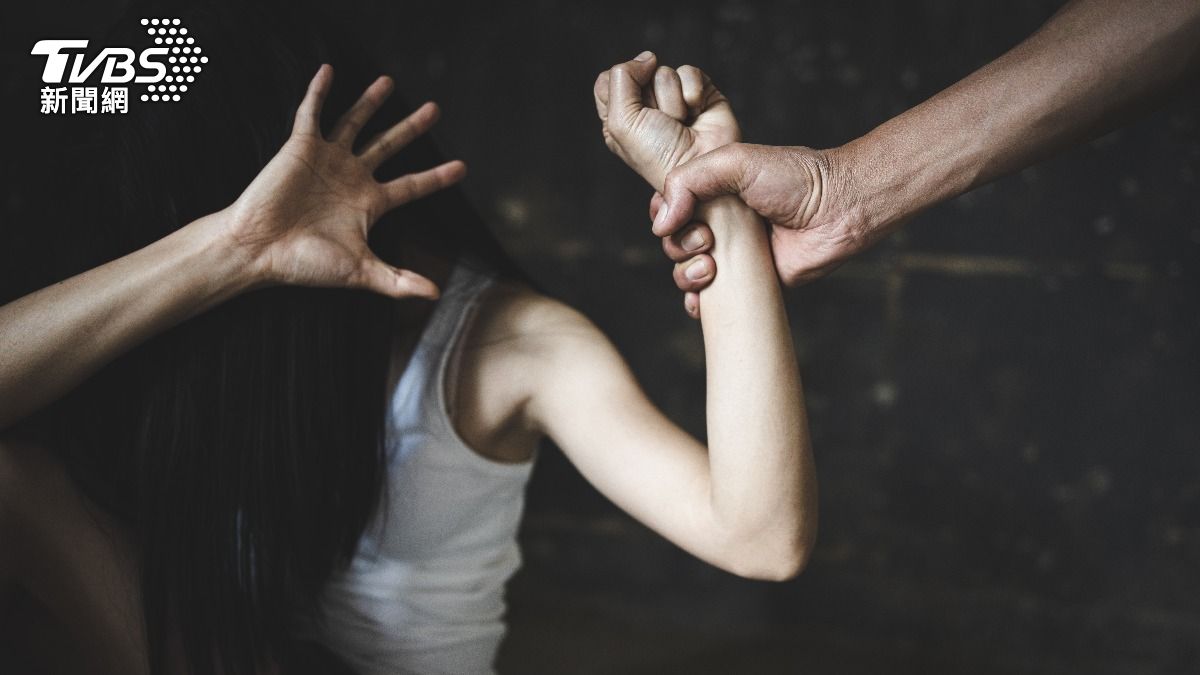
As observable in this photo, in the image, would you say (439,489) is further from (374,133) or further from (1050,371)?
(1050,371)

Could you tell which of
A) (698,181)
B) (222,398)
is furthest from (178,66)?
(698,181)

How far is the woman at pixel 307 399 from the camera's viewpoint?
95cm

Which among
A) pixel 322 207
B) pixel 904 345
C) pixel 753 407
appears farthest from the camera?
pixel 904 345

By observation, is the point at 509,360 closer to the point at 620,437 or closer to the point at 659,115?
the point at 620,437

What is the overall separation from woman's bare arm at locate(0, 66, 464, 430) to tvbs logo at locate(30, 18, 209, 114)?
0.52 ft

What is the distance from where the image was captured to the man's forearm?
0.95m

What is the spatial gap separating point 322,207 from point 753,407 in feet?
1.76

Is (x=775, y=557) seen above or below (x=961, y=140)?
below

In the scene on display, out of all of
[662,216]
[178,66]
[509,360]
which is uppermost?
[178,66]

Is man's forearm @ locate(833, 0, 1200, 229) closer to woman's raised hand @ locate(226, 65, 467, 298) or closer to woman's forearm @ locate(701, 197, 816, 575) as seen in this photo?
woman's forearm @ locate(701, 197, 816, 575)

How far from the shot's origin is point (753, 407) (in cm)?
90

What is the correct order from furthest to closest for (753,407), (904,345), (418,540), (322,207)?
1. (904,345)
2. (418,540)
3. (322,207)
4. (753,407)

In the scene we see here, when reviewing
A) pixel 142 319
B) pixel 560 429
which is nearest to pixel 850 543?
pixel 560 429

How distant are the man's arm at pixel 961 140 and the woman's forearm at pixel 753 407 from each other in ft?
0.15
